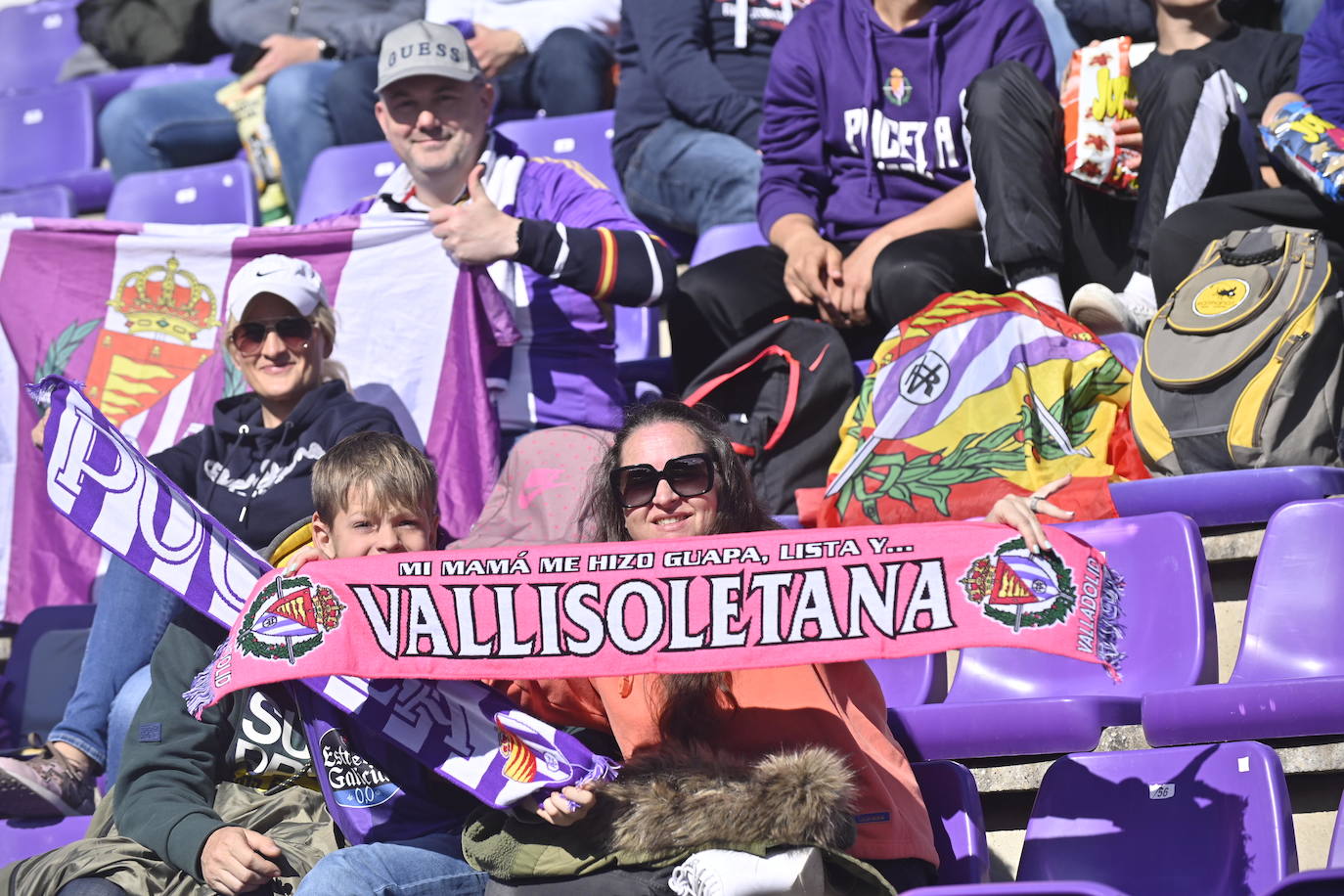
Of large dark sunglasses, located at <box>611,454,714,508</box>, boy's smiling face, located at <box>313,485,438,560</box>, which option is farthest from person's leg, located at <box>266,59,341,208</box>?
large dark sunglasses, located at <box>611,454,714,508</box>

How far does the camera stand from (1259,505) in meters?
3.35

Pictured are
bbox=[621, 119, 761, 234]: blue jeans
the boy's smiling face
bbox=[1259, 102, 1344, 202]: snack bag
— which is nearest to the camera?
the boy's smiling face

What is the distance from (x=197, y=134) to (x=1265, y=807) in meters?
5.50

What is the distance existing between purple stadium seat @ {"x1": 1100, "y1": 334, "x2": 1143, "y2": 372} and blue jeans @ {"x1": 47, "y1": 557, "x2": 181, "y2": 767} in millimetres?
2218

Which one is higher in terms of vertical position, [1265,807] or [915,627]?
[915,627]

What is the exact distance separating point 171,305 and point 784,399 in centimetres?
178

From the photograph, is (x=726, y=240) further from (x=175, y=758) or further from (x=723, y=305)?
(x=175, y=758)

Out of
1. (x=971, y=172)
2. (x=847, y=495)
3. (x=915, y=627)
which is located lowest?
(x=847, y=495)

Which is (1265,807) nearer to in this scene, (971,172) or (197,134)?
(971,172)

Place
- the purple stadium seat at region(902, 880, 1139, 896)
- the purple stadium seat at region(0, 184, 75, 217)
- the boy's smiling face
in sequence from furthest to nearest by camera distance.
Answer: the purple stadium seat at region(0, 184, 75, 217) < the boy's smiling face < the purple stadium seat at region(902, 880, 1139, 896)

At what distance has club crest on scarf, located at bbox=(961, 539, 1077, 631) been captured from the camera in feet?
7.88

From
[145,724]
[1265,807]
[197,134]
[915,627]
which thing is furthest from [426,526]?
[197,134]

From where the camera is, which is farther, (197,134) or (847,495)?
(197,134)

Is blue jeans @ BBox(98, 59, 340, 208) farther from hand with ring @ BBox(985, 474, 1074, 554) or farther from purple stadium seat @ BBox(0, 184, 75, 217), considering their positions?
hand with ring @ BBox(985, 474, 1074, 554)
